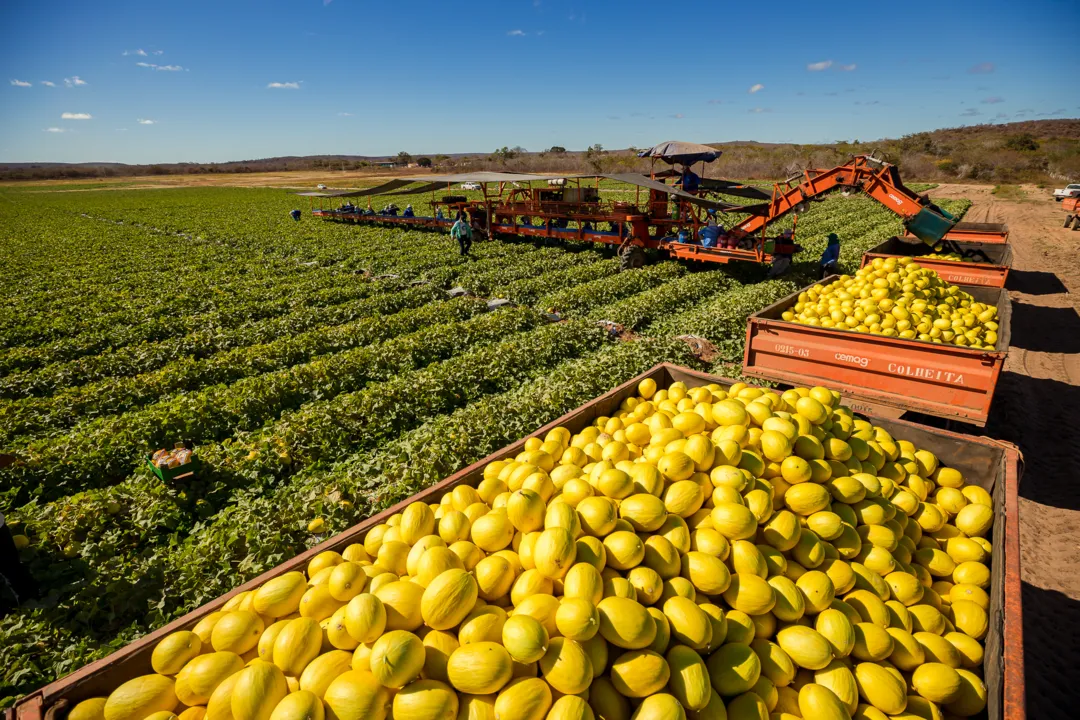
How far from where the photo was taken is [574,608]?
2.16m

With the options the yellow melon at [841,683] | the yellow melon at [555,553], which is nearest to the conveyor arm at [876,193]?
the yellow melon at [841,683]

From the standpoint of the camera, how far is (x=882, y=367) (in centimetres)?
635

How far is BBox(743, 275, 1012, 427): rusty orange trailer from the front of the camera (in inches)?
226

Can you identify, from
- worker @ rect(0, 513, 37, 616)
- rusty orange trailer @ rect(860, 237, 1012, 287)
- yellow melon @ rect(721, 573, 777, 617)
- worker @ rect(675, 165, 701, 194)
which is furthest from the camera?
worker @ rect(675, 165, 701, 194)

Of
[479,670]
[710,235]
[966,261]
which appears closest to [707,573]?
[479,670]

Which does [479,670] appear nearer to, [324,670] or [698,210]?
[324,670]

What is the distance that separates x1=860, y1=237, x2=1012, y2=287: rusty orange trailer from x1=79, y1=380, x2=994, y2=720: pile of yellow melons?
32.0ft

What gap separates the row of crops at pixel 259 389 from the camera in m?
5.19

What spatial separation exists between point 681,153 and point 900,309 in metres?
12.2

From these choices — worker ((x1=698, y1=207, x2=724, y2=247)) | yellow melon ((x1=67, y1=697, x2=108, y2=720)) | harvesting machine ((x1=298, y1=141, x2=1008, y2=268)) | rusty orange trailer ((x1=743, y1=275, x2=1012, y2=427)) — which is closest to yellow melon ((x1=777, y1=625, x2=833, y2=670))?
yellow melon ((x1=67, y1=697, x2=108, y2=720))

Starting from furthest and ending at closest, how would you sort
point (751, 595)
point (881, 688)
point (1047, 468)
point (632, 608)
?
point (1047, 468) < point (751, 595) < point (881, 688) < point (632, 608)

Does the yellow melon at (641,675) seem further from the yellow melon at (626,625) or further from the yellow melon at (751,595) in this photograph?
the yellow melon at (751,595)

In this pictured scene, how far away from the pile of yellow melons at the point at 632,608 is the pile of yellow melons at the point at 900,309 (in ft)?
14.6

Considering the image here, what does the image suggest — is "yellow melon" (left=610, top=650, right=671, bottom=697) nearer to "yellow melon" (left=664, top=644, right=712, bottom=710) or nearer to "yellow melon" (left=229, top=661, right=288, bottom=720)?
"yellow melon" (left=664, top=644, right=712, bottom=710)
